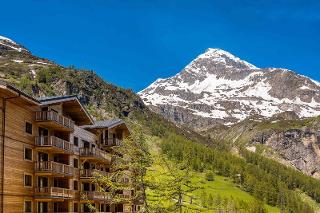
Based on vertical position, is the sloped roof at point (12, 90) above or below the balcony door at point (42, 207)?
above

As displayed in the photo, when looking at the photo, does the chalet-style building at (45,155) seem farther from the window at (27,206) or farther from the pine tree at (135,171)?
the pine tree at (135,171)

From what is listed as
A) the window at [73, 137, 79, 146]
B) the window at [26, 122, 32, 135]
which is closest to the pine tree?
the window at [26, 122, 32, 135]

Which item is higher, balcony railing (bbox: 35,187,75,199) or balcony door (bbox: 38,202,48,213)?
balcony railing (bbox: 35,187,75,199)

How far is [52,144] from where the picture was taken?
202 ft

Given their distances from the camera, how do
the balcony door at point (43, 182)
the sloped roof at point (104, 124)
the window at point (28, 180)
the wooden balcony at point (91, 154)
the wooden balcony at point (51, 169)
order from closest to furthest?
1. the window at point (28, 180)
2. the wooden balcony at point (51, 169)
3. the balcony door at point (43, 182)
4. the wooden balcony at point (91, 154)
5. the sloped roof at point (104, 124)

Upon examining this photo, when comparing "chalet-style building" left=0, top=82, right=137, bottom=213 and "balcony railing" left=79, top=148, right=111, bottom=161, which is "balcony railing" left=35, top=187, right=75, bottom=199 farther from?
"balcony railing" left=79, top=148, right=111, bottom=161

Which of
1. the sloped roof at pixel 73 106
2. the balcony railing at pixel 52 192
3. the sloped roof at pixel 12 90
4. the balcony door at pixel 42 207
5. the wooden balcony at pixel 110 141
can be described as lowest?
the balcony door at pixel 42 207

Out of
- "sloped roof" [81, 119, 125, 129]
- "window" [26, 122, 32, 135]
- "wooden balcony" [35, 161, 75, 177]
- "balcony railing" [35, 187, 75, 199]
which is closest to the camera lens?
"window" [26, 122, 32, 135]

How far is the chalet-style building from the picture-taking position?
53531 millimetres

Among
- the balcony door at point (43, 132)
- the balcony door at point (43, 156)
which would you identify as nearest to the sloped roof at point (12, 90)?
the balcony door at point (43, 132)

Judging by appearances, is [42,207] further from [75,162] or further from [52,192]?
[75,162]

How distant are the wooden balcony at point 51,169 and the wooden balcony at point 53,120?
4.70 m

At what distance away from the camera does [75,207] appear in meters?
72.1

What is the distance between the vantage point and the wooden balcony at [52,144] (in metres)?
60.2
